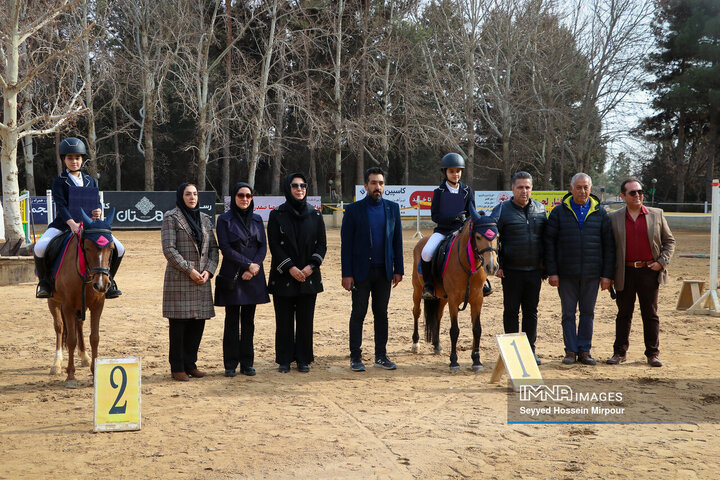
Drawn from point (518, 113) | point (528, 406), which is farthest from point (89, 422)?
point (518, 113)

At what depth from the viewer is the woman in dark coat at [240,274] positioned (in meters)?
6.55

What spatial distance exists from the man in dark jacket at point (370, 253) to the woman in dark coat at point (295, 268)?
339 millimetres

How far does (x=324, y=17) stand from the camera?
110 ft

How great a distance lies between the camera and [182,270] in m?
6.39

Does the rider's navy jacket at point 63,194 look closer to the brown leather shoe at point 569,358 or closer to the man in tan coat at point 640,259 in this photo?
the brown leather shoe at point 569,358

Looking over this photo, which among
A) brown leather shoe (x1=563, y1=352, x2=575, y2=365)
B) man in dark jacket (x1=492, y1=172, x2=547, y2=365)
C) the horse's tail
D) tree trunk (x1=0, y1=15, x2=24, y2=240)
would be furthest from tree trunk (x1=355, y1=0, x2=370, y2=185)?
brown leather shoe (x1=563, y1=352, x2=575, y2=365)

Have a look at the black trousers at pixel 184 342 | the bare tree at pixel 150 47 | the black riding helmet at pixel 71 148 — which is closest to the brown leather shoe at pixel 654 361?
the black trousers at pixel 184 342

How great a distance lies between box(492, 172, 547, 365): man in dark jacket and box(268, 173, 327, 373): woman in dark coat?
6.60 feet

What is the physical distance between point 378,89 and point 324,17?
6.97 m

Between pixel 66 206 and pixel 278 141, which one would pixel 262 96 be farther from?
pixel 66 206

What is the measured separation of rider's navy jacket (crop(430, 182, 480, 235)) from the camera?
7.27 meters

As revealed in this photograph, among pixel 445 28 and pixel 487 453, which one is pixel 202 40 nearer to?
pixel 445 28

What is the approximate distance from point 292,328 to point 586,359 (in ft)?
10.9

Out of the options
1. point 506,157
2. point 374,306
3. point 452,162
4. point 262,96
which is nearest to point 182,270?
point 374,306
